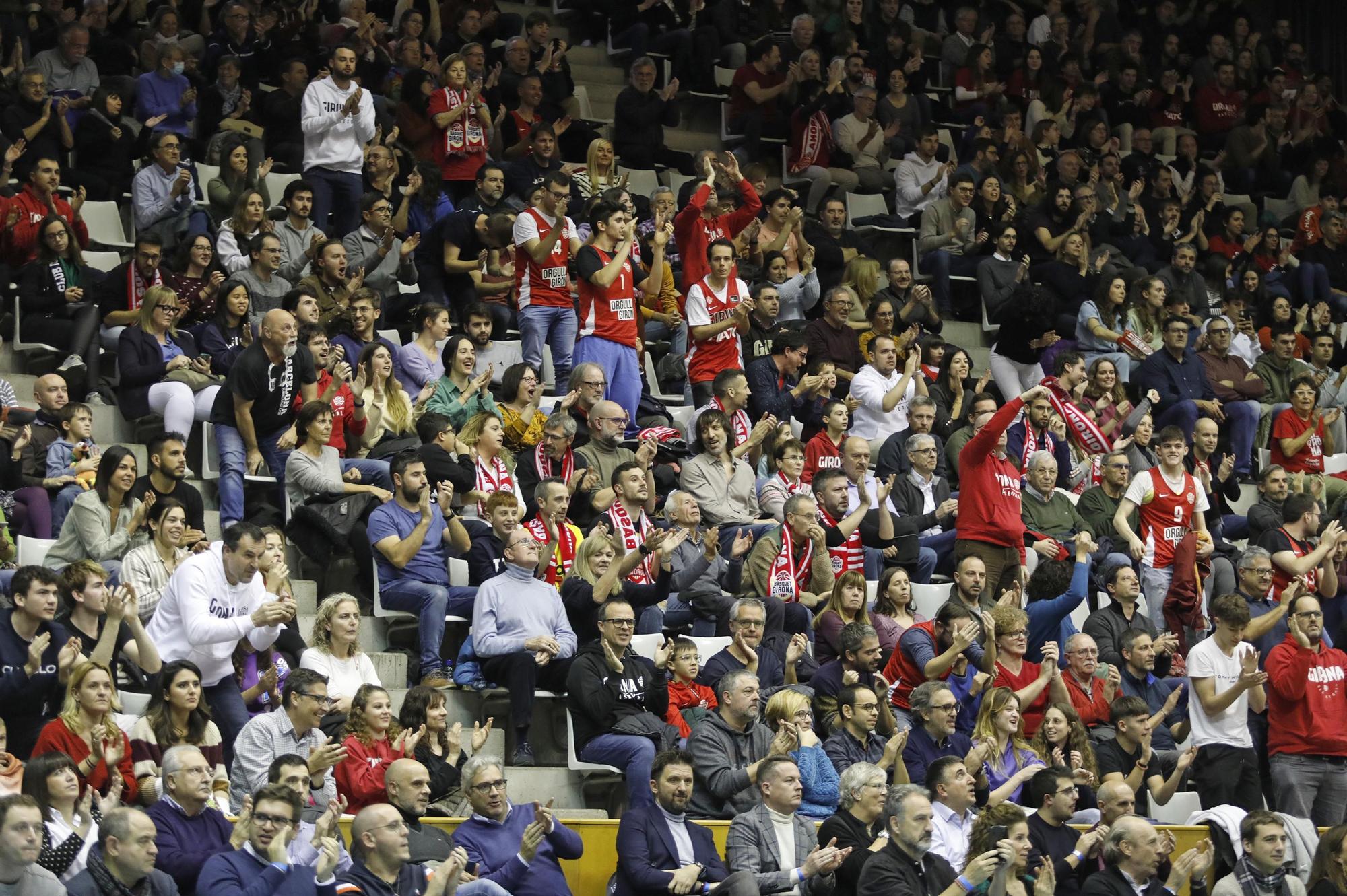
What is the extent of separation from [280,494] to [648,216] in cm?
398

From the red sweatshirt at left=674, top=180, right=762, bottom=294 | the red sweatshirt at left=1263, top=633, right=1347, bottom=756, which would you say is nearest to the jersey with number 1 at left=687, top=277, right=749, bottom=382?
the red sweatshirt at left=674, top=180, right=762, bottom=294

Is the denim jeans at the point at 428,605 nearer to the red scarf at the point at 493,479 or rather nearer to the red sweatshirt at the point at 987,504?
the red scarf at the point at 493,479

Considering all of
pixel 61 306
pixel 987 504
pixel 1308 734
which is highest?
pixel 61 306

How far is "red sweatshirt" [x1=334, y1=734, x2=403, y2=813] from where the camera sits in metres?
7.39

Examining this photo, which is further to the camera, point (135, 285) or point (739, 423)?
point (739, 423)

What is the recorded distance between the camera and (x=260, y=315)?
10305mm

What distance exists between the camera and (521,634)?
8422 mm

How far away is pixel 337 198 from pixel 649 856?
5.39 metres

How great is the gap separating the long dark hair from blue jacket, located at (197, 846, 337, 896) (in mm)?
739

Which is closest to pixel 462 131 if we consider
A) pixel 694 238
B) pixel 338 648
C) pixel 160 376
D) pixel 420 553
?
pixel 694 238

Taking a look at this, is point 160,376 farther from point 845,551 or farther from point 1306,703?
point 1306,703

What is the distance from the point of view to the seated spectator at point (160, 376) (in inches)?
376

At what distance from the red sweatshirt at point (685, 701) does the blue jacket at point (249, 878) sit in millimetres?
2232

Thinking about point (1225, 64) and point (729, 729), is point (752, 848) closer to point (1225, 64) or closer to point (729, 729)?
point (729, 729)
